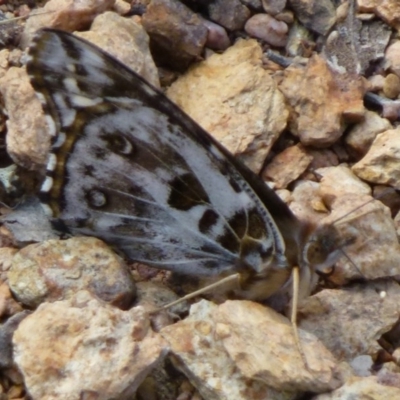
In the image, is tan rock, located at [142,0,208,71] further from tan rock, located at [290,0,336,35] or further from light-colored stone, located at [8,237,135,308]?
light-colored stone, located at [8,237,135,308]

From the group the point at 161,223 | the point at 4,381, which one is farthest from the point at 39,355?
the point at 161,223

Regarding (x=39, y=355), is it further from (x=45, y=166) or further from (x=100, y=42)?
(x=100, y=42)

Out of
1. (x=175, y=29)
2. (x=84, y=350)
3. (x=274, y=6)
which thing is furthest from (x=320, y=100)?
(x=84, y=350)

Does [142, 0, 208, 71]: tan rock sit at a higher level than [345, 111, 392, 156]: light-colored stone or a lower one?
higher

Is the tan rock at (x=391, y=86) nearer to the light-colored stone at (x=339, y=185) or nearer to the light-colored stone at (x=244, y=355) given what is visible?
the light-colored stone at (x=339, y=185)

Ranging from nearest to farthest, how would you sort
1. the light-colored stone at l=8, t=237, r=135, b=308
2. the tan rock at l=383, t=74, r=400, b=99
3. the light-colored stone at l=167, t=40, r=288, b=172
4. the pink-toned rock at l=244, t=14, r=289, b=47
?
the light-colored stone at l=8, t=237, r=135, b=308 → the light-colored stone at l=167, t=40, r=288, b=172 → the tan rock at l=383, t=74, r=400, b=99 → the pink-toned rock at l=244, t=14, r=289, b=47

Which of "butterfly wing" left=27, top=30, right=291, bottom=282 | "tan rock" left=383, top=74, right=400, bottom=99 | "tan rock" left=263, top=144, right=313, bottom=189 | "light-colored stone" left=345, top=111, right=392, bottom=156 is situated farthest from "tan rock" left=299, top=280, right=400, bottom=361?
"tan rock" left=383, top=74, right=400, bottom=99

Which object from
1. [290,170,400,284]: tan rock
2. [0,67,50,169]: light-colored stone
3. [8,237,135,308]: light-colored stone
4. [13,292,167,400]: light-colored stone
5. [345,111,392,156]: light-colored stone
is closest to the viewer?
[13,292,167,400]: light-colored stone
